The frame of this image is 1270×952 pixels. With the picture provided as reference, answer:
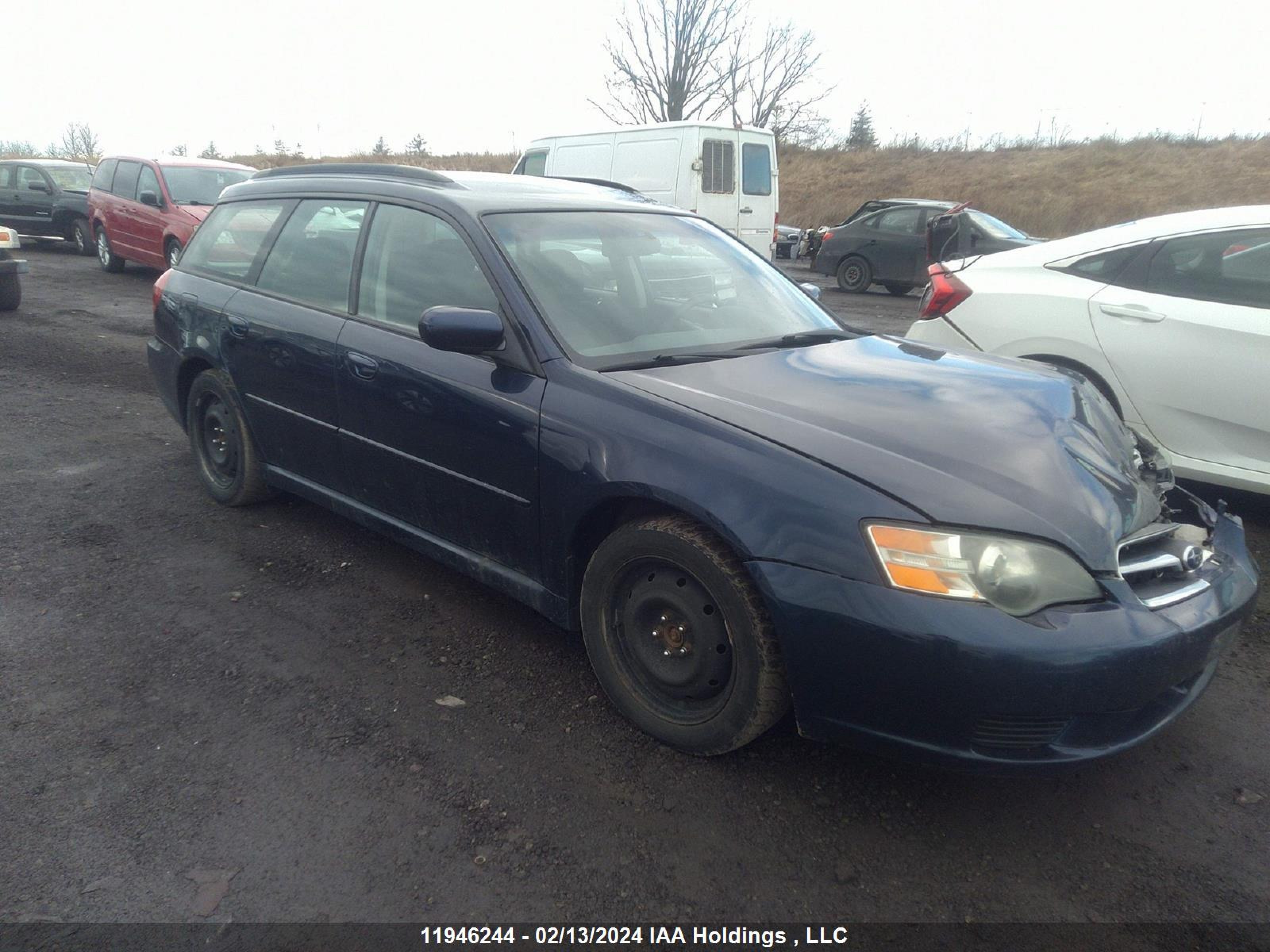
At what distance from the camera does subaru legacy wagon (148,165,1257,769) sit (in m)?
2.27

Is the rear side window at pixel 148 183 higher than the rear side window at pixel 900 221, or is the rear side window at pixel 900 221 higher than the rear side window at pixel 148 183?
the rear side window at pixel 148 183

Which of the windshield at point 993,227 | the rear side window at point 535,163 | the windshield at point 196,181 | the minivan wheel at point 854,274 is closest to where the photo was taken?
the windshield at point 196,181

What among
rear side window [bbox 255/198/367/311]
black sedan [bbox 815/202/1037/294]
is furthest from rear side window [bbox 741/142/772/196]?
rear side window [bbox 255/198/367/311]

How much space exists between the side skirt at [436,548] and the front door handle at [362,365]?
566 mm

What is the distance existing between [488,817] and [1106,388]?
3.87 m

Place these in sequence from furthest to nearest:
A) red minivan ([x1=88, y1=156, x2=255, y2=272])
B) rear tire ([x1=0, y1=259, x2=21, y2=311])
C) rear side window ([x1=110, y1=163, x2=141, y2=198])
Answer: rear side window ([x1=110, y1=163, x2=141, y2=198])
red minivan ([x1=88, y1=156, x2=255, y2=272])
rear tire ([x1=0, y1=259, x2=21, y2=311])

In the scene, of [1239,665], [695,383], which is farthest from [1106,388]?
[695,383]

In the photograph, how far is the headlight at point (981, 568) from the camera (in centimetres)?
224

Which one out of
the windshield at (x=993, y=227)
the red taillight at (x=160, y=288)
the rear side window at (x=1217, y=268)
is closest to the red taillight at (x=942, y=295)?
the rear side window at (x=1217, y=268)

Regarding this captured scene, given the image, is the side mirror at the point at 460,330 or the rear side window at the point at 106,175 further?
the rear side window at the point at 106,175

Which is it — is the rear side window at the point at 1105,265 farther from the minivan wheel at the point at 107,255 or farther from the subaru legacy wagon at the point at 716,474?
the minivan wheel at the point at 107,255

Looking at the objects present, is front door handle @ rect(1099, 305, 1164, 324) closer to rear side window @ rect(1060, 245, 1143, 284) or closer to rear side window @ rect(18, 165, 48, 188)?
rear side window @ rect(1060, 245, 1143, 284)

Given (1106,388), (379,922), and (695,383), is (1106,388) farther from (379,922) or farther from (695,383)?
(379,922)

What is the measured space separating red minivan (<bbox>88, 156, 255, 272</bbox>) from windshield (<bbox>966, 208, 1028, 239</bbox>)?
34.8 feet
